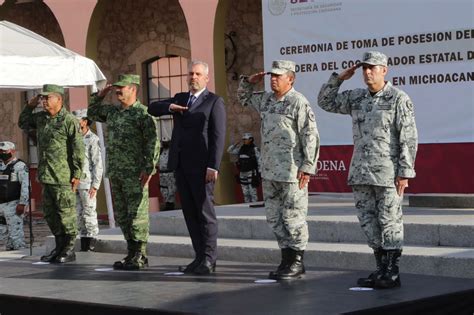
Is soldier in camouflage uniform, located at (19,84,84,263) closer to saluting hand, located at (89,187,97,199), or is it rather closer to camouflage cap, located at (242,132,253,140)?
saluting hand, located at (89,187,97,199)

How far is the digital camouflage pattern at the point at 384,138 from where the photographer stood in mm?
7934

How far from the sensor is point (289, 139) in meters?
8.46

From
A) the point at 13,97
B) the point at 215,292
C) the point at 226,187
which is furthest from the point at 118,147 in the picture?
the point at 13,97

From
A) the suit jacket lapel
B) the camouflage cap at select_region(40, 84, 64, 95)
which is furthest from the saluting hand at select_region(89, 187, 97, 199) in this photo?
the suit jacket lapel

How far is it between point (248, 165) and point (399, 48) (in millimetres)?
6293

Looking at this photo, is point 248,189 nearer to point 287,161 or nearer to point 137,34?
point 137,34

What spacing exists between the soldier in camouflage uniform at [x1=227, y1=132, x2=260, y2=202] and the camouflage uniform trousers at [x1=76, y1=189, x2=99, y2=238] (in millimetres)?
5526

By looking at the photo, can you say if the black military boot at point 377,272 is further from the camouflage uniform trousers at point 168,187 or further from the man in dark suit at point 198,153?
the camouflage uniform trousers at point 168,187

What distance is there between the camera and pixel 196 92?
9.12 metres

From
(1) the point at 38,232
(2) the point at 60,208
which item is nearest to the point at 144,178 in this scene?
(2) the point at 60,208

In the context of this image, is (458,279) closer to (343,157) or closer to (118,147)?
A: (118,147)

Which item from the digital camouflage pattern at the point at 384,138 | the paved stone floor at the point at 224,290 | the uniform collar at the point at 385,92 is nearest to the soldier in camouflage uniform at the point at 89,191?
the paved stone floor at the point at 224,290

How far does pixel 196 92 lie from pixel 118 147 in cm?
94

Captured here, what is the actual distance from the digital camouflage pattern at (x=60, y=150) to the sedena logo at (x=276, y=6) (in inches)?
134
